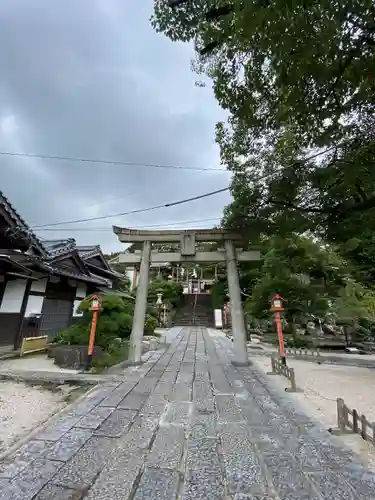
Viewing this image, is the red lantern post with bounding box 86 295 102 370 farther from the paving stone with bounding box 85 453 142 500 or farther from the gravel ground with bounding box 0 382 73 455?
the paving stone with bounding box 85 453 142 500

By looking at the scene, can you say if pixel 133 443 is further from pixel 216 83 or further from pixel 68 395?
pixel 216 83

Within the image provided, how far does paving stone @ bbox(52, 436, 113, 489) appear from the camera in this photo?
2064 millimetres

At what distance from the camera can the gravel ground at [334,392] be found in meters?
3.08

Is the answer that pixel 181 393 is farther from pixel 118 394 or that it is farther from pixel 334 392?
pixel 334 392

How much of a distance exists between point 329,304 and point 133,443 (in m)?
10.8

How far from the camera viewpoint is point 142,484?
2.04m

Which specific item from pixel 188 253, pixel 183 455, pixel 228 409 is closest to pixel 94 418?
pixel 183 455

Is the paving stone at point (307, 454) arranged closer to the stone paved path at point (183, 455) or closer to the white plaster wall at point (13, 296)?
the stone paved path at point (183, 455)

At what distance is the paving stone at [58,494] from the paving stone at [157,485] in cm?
40

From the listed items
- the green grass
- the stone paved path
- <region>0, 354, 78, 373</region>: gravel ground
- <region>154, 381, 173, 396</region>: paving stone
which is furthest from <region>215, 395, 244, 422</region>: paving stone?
<region>0, 354, 78, 373</region>: gravel ground

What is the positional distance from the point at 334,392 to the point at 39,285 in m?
9.58

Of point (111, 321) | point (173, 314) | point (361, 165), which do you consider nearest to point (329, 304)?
point (361, 165)

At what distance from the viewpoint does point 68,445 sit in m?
2.65

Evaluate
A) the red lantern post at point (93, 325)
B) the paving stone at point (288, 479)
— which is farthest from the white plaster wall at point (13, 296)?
the paving stone at point (288, 479)
